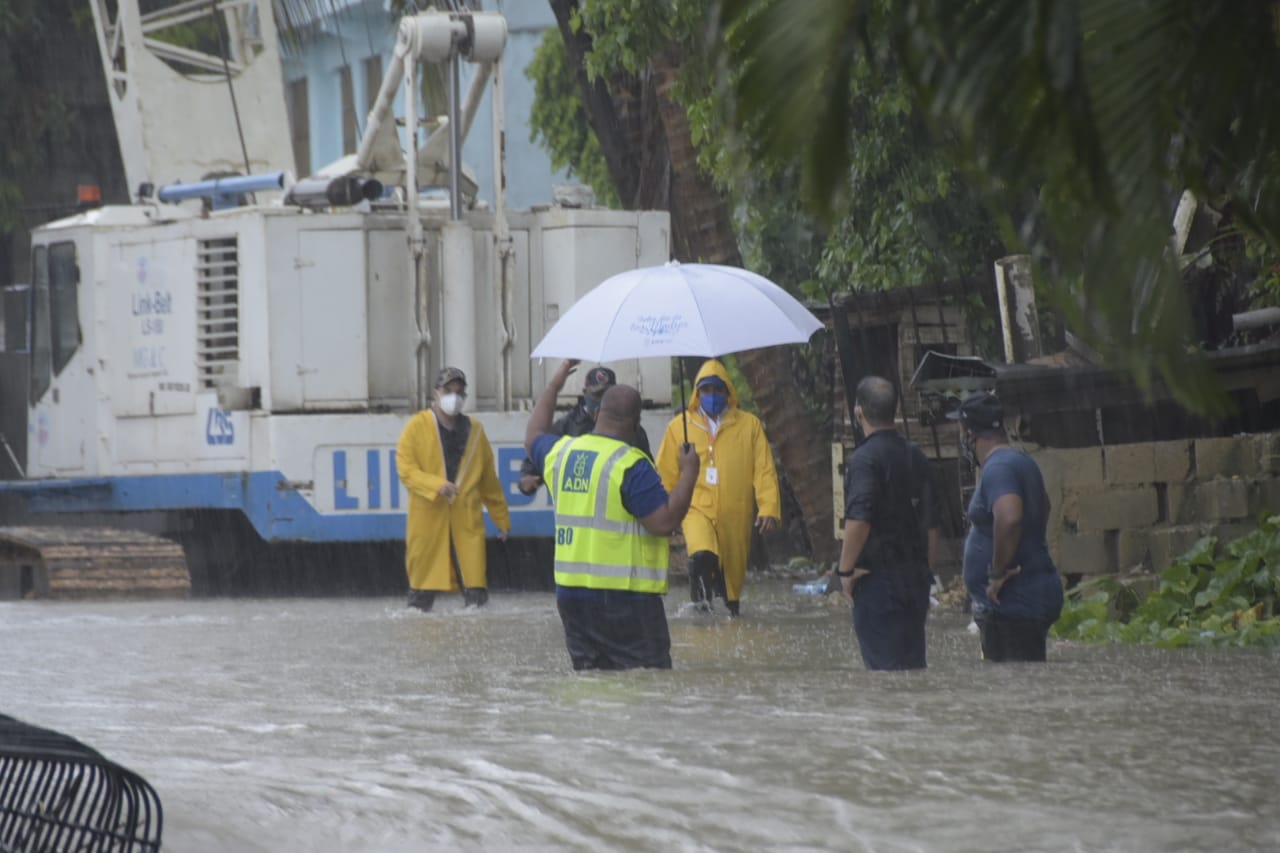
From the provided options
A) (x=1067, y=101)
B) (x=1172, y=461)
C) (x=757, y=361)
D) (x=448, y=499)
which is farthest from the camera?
(x=757, y=361)

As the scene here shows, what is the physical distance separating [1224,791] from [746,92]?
11.8ft

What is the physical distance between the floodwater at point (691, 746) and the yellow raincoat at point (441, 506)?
305cm

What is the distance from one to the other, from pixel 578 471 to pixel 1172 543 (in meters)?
4.44

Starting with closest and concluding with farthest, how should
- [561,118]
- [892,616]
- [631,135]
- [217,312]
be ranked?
[892,616], [217,312], [631,135], [561,118]

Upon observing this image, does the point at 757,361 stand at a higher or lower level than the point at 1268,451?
higher

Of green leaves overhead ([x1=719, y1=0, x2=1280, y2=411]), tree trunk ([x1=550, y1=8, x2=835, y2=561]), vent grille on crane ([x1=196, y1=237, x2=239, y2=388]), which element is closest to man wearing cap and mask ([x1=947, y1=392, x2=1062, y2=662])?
green leaves overhead ([x1=719, y1=0, x2=1280, y2=411])

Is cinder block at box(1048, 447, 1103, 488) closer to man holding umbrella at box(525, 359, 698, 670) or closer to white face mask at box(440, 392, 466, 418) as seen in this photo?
man holding umbrella at box(525, 359, 698, 670)

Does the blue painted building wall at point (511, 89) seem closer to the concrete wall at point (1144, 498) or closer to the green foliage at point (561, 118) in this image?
the green foliage at point (561, 118)

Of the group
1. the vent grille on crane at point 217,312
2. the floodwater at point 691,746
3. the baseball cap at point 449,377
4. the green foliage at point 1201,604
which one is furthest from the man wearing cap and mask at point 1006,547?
the vent grille on crane at point 217,312

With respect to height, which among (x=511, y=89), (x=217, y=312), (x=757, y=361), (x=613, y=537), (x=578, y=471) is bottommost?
(x=613, y=537)

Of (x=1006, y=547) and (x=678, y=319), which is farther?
(x=678, y=319)

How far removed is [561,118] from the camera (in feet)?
84.5

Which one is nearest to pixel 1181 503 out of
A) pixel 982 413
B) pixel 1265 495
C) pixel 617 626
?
pixel 1265 495

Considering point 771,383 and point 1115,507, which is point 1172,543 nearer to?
point 1115,507
